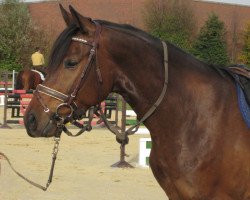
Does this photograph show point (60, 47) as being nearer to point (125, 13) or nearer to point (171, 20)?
point (171, 20)

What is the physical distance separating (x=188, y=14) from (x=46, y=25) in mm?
11122

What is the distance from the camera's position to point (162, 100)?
406 cm

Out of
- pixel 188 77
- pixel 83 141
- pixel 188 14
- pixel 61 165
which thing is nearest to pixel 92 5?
pixel 188 14

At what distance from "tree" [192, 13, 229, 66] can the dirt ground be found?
29402 mm

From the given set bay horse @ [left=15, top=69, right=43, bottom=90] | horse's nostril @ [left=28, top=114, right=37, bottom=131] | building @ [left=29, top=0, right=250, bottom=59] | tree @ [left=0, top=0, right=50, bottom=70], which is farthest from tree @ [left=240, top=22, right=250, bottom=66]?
horse's nostril @ [left=28, top=114, right=37, bottom=131]

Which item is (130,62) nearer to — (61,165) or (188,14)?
(61,165)

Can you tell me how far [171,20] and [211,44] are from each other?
372 centimetres

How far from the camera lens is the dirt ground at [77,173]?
7816 mm

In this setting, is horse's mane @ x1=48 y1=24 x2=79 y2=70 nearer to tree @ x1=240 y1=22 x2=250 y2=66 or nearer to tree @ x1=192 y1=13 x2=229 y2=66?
tree @ x1=240 y1=22 x2=250 y2=66

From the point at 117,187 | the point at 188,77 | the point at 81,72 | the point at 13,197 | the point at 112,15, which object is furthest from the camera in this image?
the point at 112,15

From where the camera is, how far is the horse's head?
3863mm

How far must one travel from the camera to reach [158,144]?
4.07 m

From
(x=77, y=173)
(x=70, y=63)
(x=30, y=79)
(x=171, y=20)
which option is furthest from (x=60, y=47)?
(x=171, y=20)

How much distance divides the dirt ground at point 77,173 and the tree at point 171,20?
30158 mm
